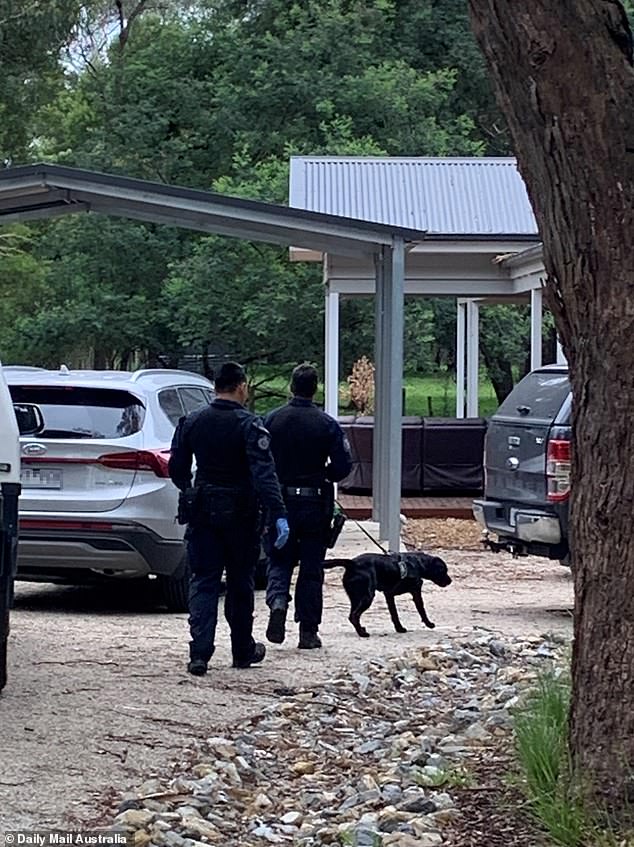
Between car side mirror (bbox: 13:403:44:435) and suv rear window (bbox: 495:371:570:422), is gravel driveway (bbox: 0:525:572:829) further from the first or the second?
suv rear window (bbox: 495:371:570:422)

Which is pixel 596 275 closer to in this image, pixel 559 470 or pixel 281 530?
pixel 281 530

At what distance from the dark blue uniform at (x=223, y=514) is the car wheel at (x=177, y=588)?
2245mm

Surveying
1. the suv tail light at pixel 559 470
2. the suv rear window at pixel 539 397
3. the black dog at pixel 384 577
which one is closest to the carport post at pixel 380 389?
the suv rear window at pixel 539 397

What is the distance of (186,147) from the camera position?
31.5 meters

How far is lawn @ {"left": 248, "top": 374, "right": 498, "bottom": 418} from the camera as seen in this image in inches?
1248

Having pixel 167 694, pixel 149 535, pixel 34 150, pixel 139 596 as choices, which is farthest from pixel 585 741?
pixel 34 150

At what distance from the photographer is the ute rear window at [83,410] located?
1051 cm

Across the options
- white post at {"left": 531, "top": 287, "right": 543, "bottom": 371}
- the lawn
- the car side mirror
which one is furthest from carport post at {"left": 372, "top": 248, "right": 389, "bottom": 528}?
the lawn

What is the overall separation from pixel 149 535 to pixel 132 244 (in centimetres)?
2040

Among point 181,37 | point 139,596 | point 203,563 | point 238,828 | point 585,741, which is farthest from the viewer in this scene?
point 181,37

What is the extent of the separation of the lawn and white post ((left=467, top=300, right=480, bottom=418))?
5.71 meters

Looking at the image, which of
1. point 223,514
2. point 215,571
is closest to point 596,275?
point 223,514

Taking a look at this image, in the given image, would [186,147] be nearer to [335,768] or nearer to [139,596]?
[139,596]

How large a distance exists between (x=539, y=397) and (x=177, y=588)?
326cm
